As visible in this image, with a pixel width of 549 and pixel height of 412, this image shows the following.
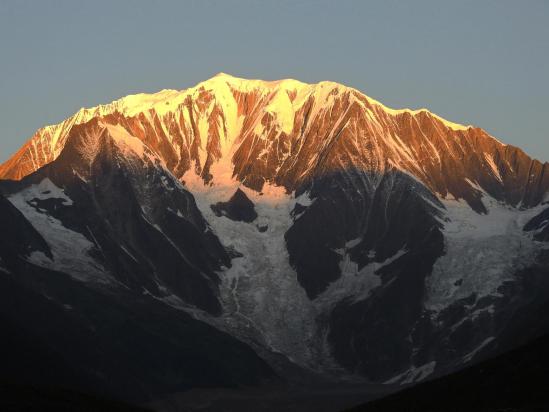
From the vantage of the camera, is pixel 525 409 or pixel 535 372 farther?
pixel 535 372

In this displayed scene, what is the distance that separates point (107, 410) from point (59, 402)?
5.60m

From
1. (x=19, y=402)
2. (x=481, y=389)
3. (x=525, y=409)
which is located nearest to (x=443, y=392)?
(x=481, y=389)

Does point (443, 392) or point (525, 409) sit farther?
point (443, 392)

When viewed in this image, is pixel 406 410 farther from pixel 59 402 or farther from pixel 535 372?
pixel 59 402

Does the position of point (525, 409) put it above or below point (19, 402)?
below

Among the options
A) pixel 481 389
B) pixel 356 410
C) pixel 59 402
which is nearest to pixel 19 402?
pixel 59 402

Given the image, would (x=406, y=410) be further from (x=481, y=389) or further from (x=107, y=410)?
(x=107, y=410)

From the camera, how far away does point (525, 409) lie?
16850 cm

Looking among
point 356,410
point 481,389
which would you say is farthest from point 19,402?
point 481,389

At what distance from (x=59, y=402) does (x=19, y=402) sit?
584cm

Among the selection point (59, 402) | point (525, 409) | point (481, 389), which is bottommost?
point (525, 409)

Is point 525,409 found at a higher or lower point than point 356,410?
lower

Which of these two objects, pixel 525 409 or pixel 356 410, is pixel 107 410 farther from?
pixel 525 409

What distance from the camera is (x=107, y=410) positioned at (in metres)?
196
